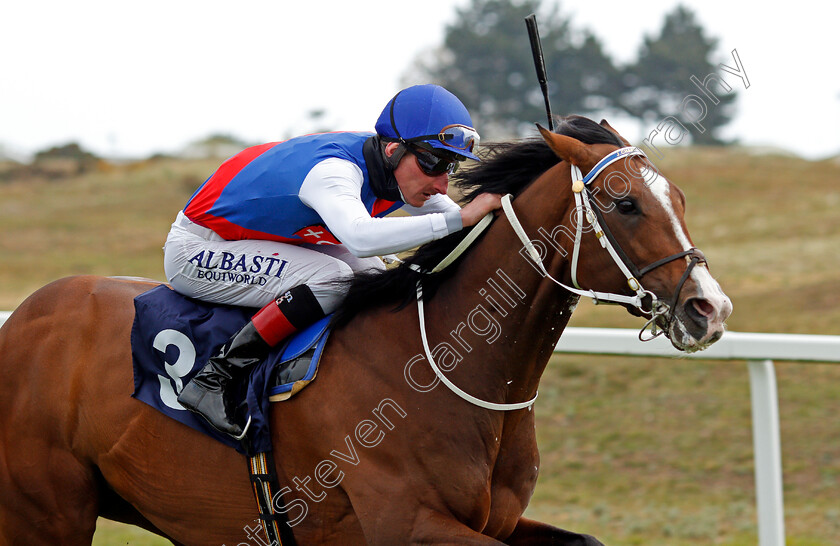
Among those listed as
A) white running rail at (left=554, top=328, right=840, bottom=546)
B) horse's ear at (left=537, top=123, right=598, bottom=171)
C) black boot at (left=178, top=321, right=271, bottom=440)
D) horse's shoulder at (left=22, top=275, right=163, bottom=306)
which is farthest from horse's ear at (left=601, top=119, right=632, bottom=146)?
horse's shoulder at (left=22, top=275, right=163, bottom=306)

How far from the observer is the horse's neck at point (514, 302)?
3223 mm

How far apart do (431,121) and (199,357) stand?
1277mm

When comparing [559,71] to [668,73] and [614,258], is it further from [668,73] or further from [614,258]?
[614,258]

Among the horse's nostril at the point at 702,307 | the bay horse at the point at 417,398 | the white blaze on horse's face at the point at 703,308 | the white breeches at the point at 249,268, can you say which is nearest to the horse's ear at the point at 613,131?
the bay horse at the point at 417,398

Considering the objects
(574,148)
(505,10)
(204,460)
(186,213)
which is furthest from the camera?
(505,10)

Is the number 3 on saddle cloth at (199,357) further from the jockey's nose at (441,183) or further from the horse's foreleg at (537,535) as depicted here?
the horse's foreleg at (537,535)

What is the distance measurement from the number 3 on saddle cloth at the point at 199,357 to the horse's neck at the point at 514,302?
1.73 feet

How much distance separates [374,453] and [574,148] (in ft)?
4.11

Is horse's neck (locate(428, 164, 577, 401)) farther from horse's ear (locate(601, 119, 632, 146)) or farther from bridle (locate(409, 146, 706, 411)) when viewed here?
horse's ear (locate(601, 119, 632, 146))

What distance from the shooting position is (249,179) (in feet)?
12.0

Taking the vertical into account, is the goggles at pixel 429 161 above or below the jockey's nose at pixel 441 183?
above

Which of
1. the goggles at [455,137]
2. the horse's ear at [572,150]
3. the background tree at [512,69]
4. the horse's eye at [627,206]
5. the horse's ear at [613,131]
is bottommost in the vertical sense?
the horse's eye at [627,206]

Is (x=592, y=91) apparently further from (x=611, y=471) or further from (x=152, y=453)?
(x=152, y=453)

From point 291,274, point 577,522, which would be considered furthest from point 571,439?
point 291,274
